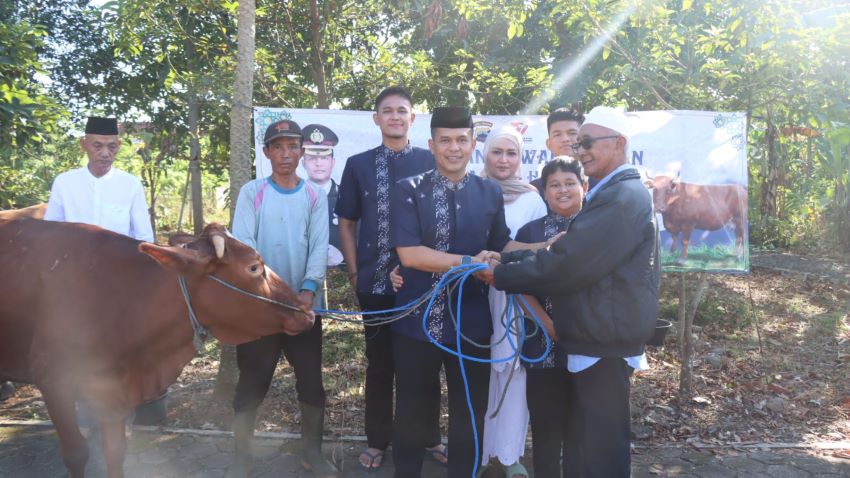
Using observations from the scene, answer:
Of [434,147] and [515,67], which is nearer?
[434,147]

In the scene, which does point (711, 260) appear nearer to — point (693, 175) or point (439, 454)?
point (693, 175)

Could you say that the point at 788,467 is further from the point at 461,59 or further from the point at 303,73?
the point at 303,73

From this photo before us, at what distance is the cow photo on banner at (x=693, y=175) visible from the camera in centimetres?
514

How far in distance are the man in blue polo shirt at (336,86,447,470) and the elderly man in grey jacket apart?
3.71ft

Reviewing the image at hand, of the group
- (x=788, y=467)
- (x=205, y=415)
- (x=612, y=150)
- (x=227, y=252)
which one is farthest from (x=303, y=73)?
(x=788, y=467)

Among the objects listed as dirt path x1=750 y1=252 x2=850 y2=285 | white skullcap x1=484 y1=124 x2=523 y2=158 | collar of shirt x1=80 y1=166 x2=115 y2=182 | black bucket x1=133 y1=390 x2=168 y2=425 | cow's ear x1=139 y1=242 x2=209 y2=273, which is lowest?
black bucket x1=133 y1=390 x2=168 y2=425

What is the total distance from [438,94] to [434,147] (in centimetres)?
351

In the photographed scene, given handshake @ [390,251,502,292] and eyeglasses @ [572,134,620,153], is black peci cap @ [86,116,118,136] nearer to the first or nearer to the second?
handshake @ [390,251,502,292]

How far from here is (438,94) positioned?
6719 millimetres

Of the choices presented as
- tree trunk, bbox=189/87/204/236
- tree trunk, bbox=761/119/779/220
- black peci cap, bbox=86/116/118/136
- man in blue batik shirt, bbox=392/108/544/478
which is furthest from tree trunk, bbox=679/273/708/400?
tree trunk, bbox=189/87/204/236

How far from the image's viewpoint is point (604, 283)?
2.75 m

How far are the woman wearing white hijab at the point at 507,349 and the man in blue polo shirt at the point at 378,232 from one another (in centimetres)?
43

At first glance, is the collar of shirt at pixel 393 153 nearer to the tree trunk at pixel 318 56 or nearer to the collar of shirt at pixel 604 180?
the collar of shirt at pixel 604 180

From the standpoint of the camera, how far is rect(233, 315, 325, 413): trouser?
368 centimetres
